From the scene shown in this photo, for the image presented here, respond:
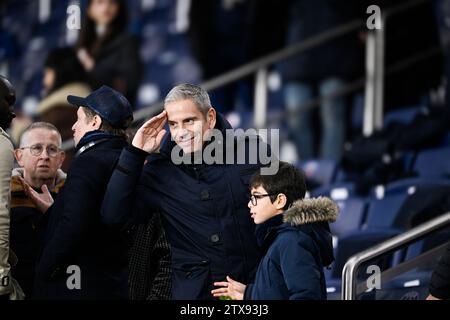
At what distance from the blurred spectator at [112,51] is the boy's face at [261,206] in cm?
475

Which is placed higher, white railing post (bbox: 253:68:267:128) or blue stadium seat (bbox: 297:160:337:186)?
white railing post (bbox: 253:68:267:128)

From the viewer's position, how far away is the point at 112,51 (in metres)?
8.50

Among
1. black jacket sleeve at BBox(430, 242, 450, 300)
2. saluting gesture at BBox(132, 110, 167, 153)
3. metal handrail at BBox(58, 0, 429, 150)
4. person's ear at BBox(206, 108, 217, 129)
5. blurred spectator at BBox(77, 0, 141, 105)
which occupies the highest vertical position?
blurred spectator at BBox(77, 0, 141, 105)

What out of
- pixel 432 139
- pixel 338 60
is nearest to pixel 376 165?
pixel 432 139

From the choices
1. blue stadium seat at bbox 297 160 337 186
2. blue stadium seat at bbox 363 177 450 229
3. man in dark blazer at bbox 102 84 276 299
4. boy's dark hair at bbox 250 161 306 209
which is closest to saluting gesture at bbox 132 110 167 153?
man in dark blazer at bbox 102 84 276 299

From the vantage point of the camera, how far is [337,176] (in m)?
7.14

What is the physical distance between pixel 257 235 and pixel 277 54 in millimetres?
3986

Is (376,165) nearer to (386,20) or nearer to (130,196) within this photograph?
(386,20)

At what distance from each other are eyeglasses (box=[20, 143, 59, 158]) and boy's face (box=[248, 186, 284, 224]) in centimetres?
85

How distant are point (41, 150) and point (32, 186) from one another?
0.14 m

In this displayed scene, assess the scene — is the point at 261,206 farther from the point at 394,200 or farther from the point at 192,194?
the point at 394,200

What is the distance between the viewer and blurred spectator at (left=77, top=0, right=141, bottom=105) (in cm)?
841

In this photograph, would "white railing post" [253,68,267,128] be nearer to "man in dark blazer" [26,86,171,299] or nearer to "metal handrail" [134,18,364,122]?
"metal handrail" [134,18,364,122]

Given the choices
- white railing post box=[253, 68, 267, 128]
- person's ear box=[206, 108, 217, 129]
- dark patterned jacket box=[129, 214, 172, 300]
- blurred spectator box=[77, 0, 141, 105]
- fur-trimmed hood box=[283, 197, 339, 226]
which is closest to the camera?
fur-trimmed hood box=[283, 197, 339, 226]
